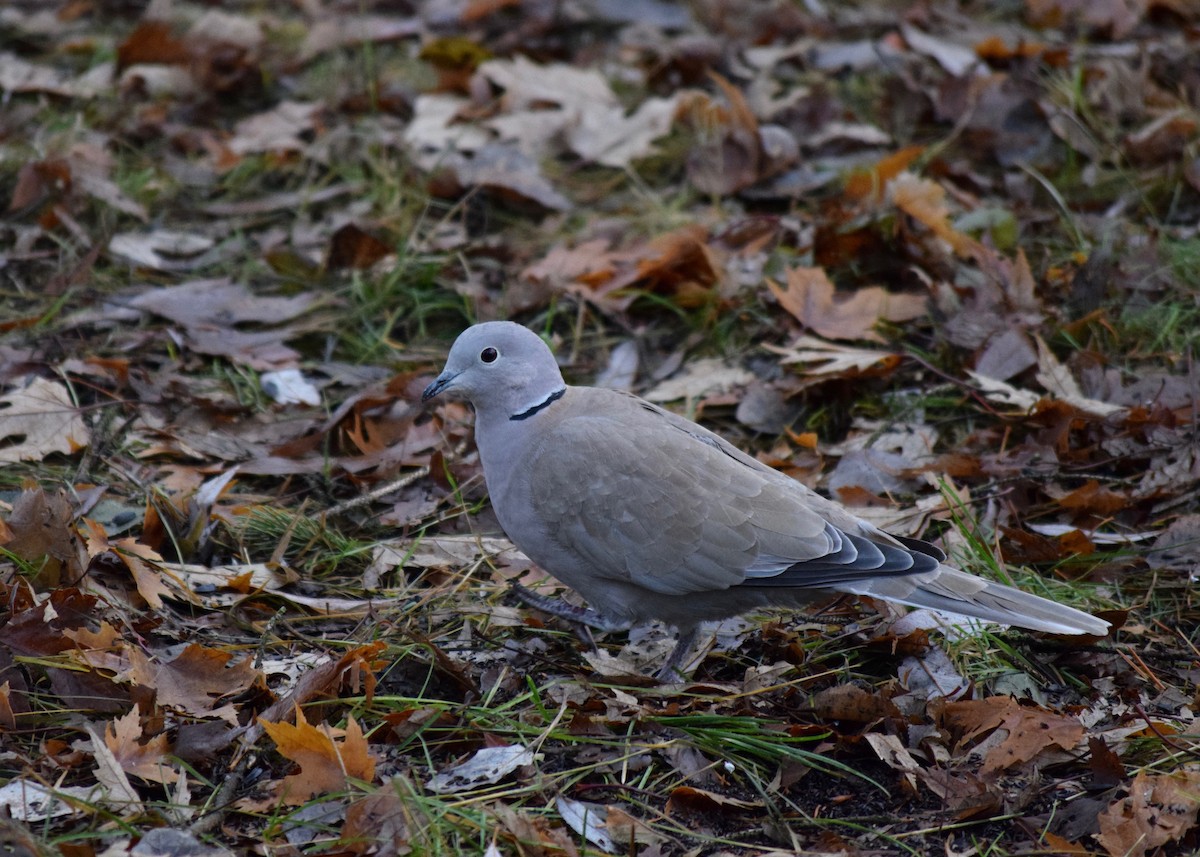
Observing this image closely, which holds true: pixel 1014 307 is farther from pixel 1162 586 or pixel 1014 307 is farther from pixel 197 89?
pixel 197 89

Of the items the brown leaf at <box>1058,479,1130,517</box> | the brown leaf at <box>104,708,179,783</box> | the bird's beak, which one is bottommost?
the brown leaf at <box>1058,479,1130,517</box>

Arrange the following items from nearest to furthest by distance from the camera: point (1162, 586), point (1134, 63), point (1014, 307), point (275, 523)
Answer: point (1162, 586) → point (275, 523) → point (1014, 307) → point (1134, 63)

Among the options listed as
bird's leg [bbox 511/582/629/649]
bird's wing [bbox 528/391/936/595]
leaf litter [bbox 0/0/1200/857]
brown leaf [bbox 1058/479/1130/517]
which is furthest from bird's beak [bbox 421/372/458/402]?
brown leaf [bbox 1058/479/1130/517]

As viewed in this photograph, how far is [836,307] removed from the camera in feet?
16.6

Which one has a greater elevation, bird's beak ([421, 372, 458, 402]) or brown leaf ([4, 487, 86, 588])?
bird's beak ([421, 372, 458, 402])

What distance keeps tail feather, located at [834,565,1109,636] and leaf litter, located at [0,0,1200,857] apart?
0.23m

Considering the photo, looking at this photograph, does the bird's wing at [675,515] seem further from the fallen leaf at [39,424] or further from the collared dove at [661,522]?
the fallen leaf at [39,424]

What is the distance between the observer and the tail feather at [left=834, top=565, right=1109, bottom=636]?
3332 mm

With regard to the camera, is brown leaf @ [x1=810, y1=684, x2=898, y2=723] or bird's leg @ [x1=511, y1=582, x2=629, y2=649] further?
bird's leg @ [x1=511, y1=582, x2=629, y2=649]

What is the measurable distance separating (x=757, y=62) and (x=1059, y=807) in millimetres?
5132

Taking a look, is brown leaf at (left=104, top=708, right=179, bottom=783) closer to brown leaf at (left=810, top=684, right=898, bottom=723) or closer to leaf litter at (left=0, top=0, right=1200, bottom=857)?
leaf litter at (left=0, top=0, right=1200, bottom=857)

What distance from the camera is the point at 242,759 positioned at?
3.00 m

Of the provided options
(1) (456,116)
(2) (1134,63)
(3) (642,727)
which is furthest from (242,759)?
(2) (1134,63)

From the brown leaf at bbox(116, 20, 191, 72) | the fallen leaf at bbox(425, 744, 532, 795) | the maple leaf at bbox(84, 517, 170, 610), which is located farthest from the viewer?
the brown leaf at bbox(116, 20, 191, 72)
